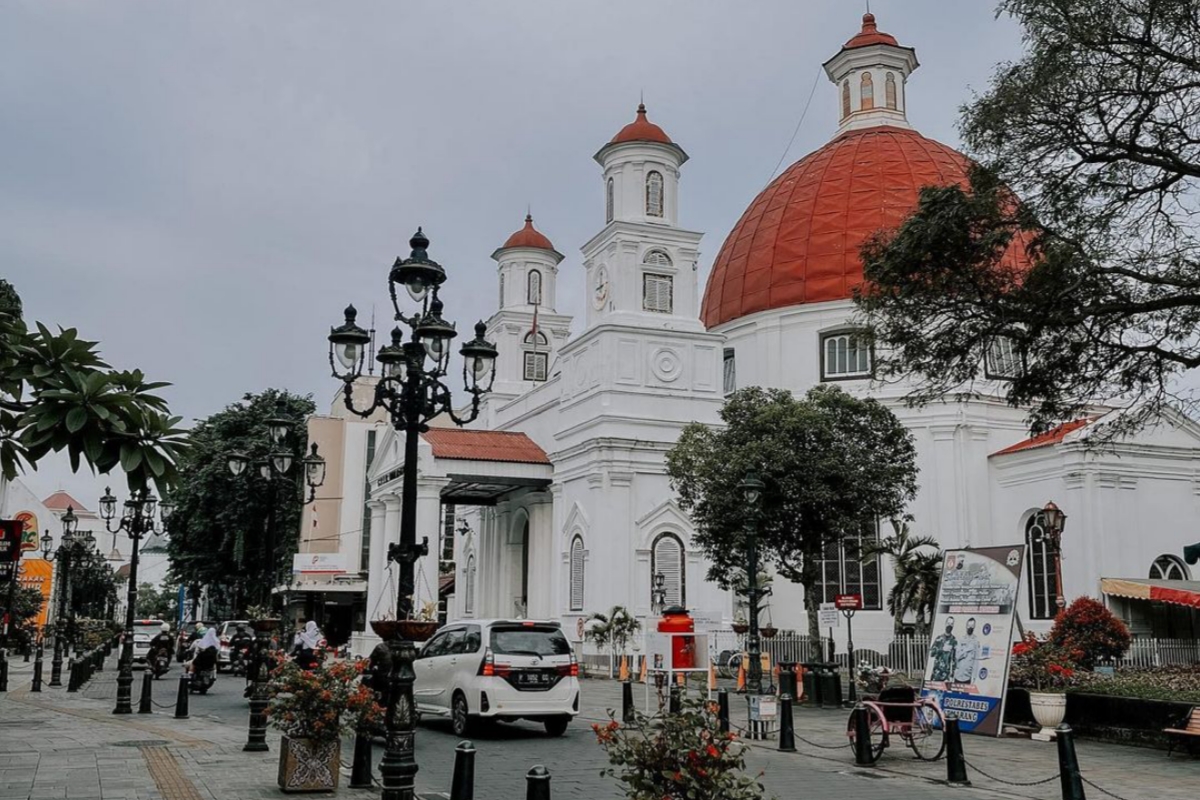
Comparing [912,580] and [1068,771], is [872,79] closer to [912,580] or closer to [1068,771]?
[912,580]

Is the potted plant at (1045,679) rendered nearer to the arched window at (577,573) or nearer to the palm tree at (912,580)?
the palm tree at (912,580)

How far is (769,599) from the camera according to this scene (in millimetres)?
39375

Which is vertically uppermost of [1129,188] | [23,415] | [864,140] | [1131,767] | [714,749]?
[864,140]

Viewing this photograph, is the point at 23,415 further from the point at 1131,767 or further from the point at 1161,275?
the point at 1161,275

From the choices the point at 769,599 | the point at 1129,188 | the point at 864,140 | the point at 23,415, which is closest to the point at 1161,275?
the point at 1129,188

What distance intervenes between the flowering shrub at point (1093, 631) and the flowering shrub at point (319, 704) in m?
17.5

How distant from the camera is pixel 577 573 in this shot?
125 feet

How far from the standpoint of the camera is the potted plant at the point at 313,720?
11.2m

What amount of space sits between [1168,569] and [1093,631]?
11.9 metres

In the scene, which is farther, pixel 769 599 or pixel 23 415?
pixel 769 599

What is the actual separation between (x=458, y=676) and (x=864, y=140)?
113 ft

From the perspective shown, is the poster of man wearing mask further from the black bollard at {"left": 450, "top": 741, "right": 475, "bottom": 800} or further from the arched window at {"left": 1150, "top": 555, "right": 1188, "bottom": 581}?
the arched window at {"left": 1150, "top": 555, "right": 1188, "bottom": 581}

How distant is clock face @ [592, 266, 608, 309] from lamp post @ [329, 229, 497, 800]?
2585cm

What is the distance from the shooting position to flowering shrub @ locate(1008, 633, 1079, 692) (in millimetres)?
17656
